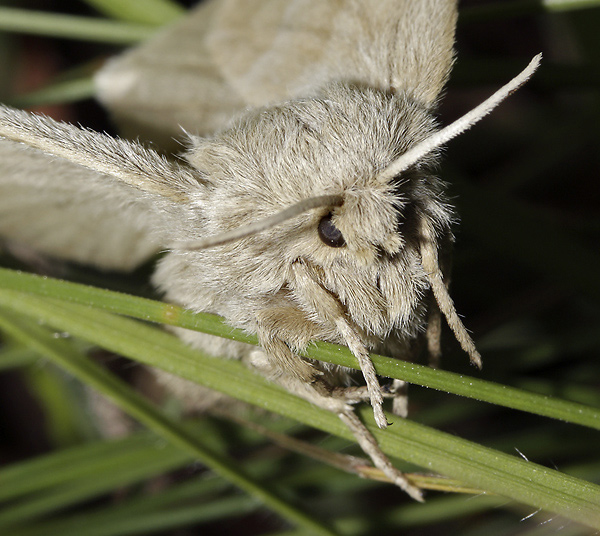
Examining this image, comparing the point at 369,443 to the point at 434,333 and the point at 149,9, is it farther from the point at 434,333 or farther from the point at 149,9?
the point at 149,9

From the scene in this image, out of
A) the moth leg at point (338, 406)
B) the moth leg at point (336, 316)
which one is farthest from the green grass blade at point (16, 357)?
the moth leg at point (336, 316)

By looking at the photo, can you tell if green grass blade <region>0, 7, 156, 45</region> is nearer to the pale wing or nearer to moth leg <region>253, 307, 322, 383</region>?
the pale wing

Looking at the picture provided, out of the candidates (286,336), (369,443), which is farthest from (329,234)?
(369,443)

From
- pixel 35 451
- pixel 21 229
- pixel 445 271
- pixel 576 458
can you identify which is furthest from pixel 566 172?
pixel 35 451

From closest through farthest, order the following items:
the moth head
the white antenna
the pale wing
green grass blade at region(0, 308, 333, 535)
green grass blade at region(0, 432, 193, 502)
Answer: the white antenna, the moth head, the pale wing, green grass blade at region(0, 308, 333, 535), green grass blade at region(0, 432, 193, 502)

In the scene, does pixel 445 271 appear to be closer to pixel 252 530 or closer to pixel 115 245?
pixel 115 245

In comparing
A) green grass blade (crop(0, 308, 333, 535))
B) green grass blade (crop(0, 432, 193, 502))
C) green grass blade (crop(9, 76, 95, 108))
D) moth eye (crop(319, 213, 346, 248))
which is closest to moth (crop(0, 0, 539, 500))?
moth eye (crop(319, 213, 346, 248))

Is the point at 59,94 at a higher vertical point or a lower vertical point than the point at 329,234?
higher
